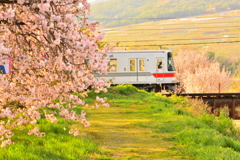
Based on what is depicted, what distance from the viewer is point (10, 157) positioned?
7.28m

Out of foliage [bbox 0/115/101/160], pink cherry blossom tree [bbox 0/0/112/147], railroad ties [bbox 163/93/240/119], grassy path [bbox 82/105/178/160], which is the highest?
pink cherry blossom tree [bbox 0/0/112/147]

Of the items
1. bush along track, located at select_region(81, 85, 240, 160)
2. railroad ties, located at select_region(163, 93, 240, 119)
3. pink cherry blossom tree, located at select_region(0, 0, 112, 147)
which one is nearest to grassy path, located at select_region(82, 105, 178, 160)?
bush along track, located at select_region(81, 85, 240, 160)

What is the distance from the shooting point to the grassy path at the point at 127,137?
28.9ft

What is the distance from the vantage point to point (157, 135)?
11.2 metres

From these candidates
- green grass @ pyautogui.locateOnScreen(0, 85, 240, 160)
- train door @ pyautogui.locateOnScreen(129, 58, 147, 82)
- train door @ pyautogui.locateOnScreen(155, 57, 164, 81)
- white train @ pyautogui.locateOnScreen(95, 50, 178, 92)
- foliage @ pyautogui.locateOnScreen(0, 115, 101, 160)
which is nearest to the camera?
foliage @ pyautogui.locateOnScreen(0, 115, 101, 160)

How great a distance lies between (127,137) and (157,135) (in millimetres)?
979

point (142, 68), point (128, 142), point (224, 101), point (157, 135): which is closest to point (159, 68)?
point (142, 68)

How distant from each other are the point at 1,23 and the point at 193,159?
5.15 metres

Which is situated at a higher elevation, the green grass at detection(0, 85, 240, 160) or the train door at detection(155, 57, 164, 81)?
the train door at detection(155, 57, 164, 81)

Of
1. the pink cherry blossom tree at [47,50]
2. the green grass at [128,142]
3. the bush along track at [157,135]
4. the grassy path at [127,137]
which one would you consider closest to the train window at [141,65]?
the bush along track at [157,135]

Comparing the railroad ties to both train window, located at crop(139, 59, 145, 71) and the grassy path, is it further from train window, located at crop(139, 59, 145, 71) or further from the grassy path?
the grassy path

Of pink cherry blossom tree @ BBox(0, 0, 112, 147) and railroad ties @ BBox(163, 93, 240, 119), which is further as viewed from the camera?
railroad ties @ BBox(163, 93, 240, 119)

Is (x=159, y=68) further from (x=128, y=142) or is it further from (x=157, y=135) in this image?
(x=128, y=142)

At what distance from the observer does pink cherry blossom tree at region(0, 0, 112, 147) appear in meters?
5.59
